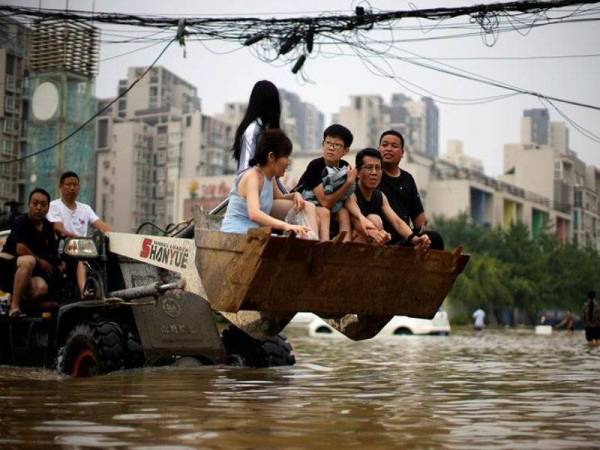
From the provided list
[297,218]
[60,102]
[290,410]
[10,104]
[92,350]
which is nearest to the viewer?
[290,410]

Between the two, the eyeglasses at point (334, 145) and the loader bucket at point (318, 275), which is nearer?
the loader bucket at point (318, 275)

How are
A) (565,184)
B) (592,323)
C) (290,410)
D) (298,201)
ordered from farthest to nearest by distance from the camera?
1. (565,184)
2. (592,323)
3. (298,201)
4. (290,410)

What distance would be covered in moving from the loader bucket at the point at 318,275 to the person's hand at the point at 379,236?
0.11 m

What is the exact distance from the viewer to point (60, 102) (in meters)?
40.9

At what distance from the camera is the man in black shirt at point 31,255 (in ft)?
36.4

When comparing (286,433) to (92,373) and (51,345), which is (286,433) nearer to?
(92,373)

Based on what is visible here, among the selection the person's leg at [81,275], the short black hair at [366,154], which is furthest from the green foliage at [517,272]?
the short black hair at [366,154]

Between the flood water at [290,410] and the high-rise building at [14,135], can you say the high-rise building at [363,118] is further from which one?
the flood water at [290,410]

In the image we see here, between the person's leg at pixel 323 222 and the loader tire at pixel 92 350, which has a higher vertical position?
the person's leg at pixel 323 222

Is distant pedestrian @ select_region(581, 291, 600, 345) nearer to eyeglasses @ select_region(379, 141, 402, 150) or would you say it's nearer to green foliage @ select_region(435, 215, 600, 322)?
eyeglasses @ select_region(379, 141, 402, 150)

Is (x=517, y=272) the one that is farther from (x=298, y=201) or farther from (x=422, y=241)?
(x=298, y=201)

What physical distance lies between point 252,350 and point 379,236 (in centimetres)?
347

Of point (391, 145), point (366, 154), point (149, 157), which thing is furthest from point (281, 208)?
point (149, 157)

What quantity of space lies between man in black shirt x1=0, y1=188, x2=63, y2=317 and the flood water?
835 millimetres
